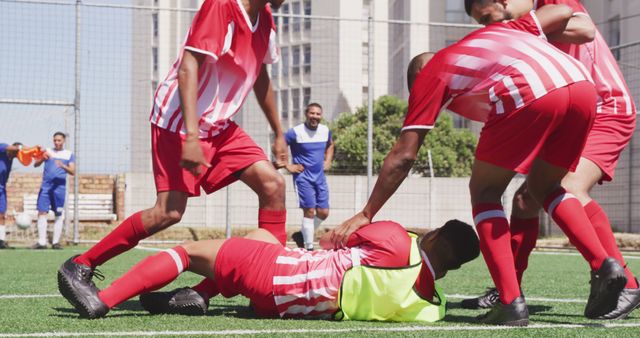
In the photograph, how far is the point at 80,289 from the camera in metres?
4.11

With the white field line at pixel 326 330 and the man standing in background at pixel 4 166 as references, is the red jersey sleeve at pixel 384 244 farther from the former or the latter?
the man standing in background at pixel 4 166

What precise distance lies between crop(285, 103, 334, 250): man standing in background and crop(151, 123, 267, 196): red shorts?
7721mm

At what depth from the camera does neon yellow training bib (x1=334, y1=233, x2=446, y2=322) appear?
399cm

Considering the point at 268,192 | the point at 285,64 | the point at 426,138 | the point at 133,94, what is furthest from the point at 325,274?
the point at 285,64

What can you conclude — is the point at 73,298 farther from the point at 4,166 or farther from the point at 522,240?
the point at 4,166

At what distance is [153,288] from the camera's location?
4.09 m

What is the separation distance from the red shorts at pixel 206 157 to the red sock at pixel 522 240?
143 cm

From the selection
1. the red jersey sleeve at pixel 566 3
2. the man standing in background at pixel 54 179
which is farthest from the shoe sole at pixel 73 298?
the man standing in background at pixel 54 179

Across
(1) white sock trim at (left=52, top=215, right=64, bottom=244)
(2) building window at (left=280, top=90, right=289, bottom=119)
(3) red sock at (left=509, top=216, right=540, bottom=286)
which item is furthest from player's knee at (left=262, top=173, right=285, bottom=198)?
(2) building window at (left=280, top=90, right=289, bottom=119)

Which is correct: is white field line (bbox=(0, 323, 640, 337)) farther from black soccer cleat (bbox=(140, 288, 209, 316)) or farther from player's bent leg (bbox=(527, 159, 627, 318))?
black soccer cleat (bbox=(140, 288, 209, 316))

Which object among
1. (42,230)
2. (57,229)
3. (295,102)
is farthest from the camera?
(295,102)

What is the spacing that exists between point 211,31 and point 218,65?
29 centimetres

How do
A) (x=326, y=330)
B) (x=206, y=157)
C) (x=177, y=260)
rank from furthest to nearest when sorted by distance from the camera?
(x=206, y=157) < (x=177, y=260) < (x=326, y=330)

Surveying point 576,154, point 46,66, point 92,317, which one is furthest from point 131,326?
point 46,66
